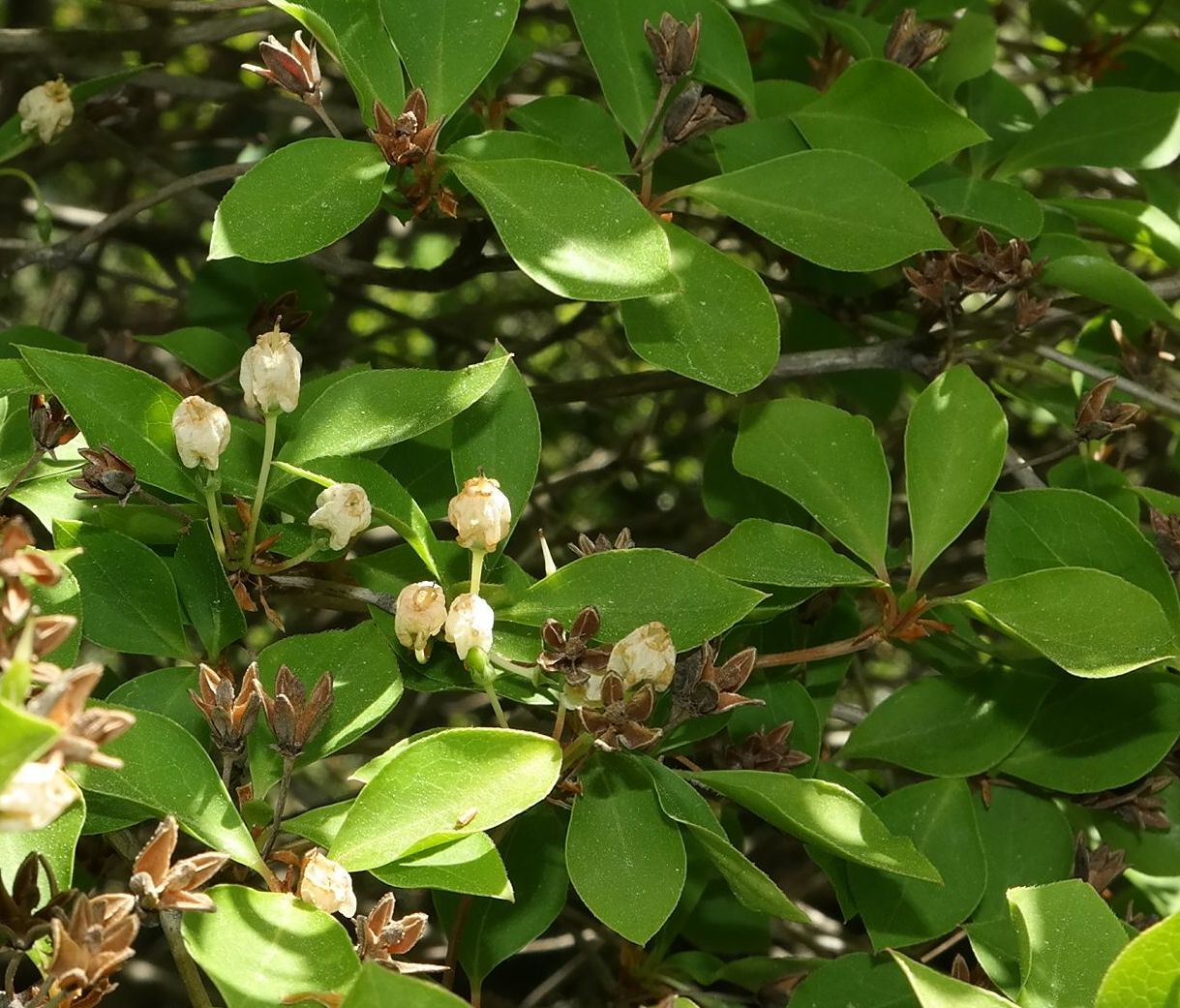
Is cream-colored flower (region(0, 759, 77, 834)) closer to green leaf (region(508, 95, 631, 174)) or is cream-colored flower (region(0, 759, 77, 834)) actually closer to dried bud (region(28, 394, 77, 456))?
dried bud (region(28, 394, 77, 456))

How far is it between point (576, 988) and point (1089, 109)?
56.6 inches

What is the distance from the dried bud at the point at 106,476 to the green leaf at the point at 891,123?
2.36ft

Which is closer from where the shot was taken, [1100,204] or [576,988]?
[1100,204]

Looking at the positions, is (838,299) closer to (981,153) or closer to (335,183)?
(981,153)

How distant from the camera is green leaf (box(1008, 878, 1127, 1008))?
0.88 metres

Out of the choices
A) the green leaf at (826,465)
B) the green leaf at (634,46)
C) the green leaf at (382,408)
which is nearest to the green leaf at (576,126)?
the green leaf at (634,46)

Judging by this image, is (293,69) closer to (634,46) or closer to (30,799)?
(634,46)

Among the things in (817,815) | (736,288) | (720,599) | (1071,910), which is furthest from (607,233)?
(1071,910)

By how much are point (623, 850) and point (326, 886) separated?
9.3 inches

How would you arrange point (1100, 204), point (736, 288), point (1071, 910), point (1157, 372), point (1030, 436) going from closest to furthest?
point (1071, 910)
point (736, 288)
point (1100, 204)
point (1157, 372)
point (1030, 436)

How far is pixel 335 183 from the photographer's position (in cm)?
104

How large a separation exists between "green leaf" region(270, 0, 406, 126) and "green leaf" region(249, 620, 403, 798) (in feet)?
1.41

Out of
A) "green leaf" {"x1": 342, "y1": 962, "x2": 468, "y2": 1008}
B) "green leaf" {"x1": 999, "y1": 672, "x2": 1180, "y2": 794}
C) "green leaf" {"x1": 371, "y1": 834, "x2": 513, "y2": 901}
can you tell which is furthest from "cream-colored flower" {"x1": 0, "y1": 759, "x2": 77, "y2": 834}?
"green leaf" {"x1": 999, "y1": 672, "x2": 1180, "y2": 794}

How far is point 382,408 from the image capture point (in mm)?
984
